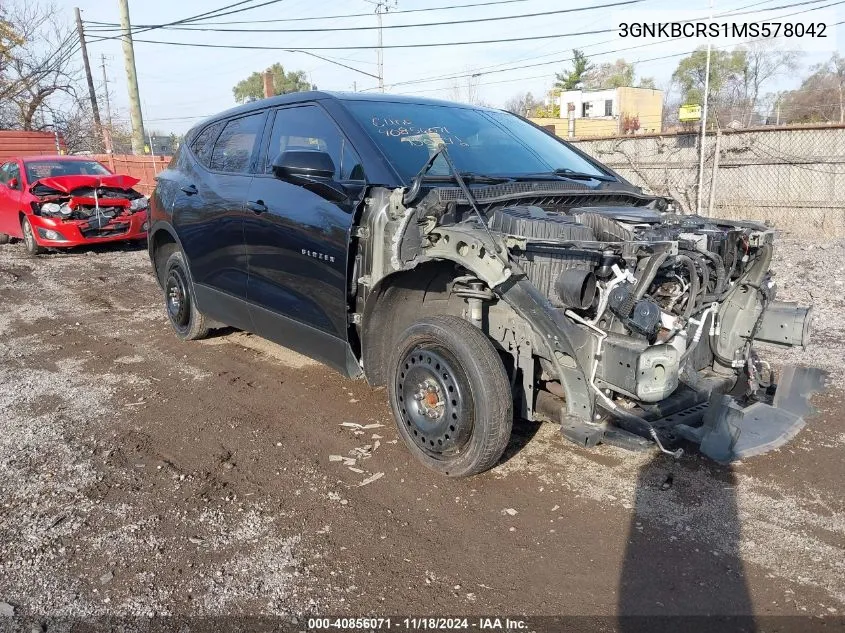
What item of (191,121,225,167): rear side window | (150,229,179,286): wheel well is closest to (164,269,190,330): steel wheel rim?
(150,229,179,286): wheel well

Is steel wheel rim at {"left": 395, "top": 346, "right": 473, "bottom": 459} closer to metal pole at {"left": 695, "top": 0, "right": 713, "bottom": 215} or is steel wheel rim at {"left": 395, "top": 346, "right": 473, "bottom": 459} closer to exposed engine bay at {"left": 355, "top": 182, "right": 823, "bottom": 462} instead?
exposed engine bay at {"left": 355, "top": 182, "right": 823, "bottom": 462}

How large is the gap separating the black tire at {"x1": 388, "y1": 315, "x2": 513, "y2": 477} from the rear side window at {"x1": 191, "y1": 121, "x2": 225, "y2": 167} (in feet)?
9.17

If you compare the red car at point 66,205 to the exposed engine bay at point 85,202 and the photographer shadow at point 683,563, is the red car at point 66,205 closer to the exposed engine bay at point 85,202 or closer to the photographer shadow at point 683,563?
the exposed engine bay at point 85,202

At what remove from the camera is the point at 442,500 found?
3301 millimetres

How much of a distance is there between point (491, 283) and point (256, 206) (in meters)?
2.08

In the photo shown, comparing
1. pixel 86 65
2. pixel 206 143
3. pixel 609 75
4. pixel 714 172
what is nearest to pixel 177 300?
pixel 206 143

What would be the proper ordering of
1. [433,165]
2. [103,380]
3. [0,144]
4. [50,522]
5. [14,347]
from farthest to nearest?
[0,144] → [14,347] → [103,380] → [433,165] → [50,522]

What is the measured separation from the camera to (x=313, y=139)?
4125mm

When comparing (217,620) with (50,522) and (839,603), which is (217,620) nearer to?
(50,522)

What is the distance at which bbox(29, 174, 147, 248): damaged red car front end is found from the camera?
36.6ft

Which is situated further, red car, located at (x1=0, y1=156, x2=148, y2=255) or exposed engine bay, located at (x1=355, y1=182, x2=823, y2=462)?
red car, located at (x1=0, y1=156, x2=148, y2=255)

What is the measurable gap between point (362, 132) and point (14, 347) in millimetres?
4383

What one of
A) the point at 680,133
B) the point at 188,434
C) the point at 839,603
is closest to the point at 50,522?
the point at 188,434

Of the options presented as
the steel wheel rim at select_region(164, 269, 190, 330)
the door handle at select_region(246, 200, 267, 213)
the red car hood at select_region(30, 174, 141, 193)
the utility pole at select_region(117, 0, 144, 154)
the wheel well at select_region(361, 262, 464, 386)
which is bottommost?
the steel wheel rim at select_region(164, 269, 190, 330)
